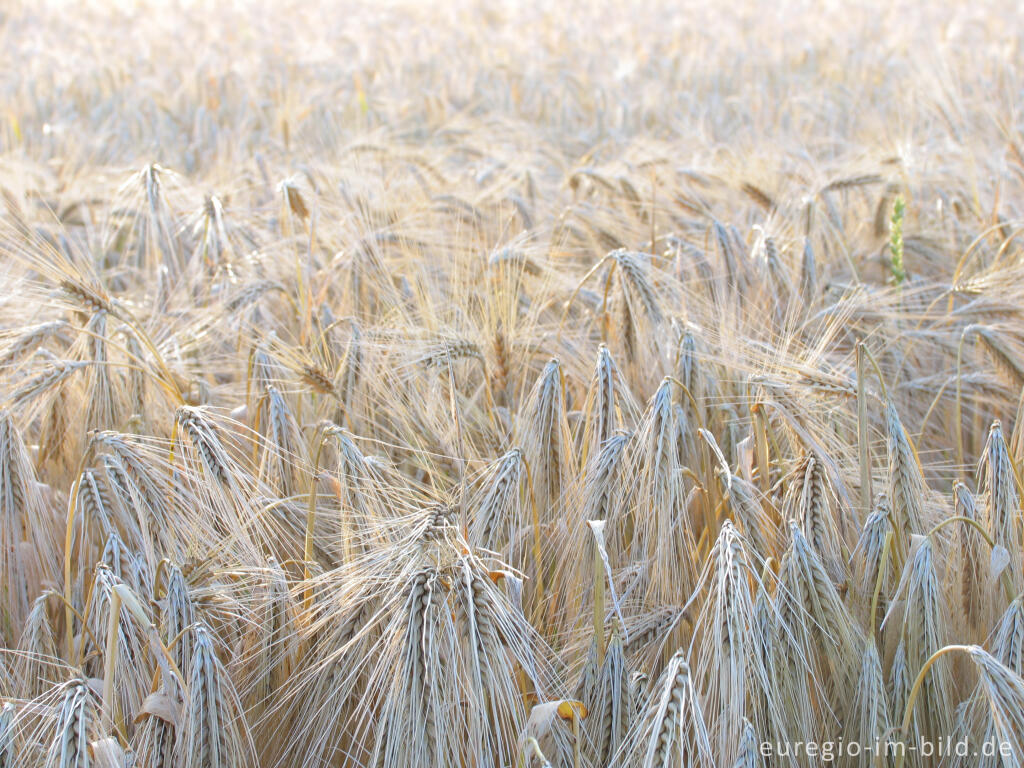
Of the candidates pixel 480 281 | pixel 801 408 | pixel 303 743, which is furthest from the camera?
pixel 480 281

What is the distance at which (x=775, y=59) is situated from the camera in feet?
25.0

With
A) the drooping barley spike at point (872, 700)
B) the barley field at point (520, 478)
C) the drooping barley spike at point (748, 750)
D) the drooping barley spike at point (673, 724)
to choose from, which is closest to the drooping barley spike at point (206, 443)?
the barley field at point (520, 478)

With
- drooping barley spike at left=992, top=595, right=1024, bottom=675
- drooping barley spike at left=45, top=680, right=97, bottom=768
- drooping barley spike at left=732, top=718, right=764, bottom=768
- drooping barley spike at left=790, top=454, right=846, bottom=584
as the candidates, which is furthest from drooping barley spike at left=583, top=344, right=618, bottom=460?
drooping barley spike at left=45, top=680, right=97, bottom=768

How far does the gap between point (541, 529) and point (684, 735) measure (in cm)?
66

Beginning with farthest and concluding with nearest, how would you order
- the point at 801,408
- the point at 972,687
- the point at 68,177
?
1. the point at 68,177
2. the point at 801,408
3. the point at 972,687

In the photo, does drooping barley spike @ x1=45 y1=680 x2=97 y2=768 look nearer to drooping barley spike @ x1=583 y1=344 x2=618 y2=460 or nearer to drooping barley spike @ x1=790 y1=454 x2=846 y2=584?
drooping barley spike @ x1=583 y1=344 x2=618 y2=460

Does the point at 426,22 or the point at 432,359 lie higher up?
the point at 426,22

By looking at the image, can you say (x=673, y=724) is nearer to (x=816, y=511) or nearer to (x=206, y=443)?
(x=816, y=511)

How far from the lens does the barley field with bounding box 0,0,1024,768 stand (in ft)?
4.13

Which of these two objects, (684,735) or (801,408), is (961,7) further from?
(684,735)

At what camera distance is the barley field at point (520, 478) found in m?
1.26

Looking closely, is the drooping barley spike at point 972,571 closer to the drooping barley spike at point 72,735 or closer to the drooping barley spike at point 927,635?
the drooping barley spike at point 927,635

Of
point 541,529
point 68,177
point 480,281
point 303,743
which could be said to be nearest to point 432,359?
point 541,529

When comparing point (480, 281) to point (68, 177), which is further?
point (68, 177)
